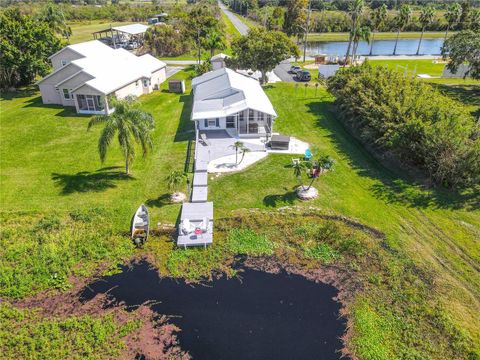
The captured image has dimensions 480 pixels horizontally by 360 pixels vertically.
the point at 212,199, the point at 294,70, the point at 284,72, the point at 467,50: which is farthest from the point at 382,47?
the point at 212,199

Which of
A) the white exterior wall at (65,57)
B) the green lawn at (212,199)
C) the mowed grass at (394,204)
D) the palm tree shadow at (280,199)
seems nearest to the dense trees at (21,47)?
the white exterior wall at (65,57)

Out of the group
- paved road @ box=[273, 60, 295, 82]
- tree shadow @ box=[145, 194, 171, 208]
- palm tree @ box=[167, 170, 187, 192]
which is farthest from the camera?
paved road @ box=[273, 60, 295, 82]

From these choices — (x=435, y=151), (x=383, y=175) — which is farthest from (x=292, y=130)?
(x=435, y=151)

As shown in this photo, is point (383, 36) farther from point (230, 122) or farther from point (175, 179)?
point (175, 179)

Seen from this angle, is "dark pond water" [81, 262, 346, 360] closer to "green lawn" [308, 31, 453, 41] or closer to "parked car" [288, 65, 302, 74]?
"parked car" [288, 65, 302, 74]

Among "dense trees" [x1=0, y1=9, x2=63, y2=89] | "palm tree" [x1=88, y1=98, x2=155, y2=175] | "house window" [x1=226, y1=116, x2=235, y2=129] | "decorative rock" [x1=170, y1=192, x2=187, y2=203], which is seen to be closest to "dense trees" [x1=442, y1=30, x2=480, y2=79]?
"house window" [x1=226, y1=116, x2=235, y2=129]

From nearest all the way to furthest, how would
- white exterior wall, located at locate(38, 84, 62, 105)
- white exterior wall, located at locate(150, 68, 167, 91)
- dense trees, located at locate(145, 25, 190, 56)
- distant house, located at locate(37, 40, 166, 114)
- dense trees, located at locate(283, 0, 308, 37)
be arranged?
distant house, located at locate(37, 40, 166, 114), white exterior wall, located at locate(38, 84, 62, 105), white exterior wall, located at locate(150, 68, 167, 91), dense trees, located at locate(145, 25, 190, 56), dense trees, located at locate(283, 0, 308, 37)

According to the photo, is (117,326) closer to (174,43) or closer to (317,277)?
(317,277)
